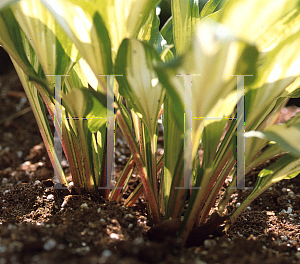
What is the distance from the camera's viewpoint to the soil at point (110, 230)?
17.2 inches

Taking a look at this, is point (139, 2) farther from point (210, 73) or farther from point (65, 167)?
point (65, 167)

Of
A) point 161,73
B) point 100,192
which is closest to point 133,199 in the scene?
point 100,192

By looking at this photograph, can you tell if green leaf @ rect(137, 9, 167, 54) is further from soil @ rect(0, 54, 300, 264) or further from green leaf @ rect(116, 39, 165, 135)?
soil @ rect(0, 54, 300, 264)

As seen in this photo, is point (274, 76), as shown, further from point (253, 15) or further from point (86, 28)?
point (86, 28)

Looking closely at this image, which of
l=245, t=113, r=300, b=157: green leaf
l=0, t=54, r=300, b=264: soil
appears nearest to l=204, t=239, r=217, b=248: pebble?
l=0, t=54, r=300, b=264: soil

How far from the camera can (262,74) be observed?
0.50 metres

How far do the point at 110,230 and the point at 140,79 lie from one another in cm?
27

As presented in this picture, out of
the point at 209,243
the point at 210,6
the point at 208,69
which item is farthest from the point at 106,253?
the point at 210,6

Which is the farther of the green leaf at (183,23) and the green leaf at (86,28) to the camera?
the green leaf at (183,23)

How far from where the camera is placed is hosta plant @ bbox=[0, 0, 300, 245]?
44 centimetres

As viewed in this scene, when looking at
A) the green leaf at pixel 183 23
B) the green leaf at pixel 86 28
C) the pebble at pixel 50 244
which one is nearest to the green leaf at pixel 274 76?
the green leaf at pixel 183 23

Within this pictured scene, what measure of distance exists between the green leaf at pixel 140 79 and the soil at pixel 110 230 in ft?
0.67

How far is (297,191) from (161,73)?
716mm
